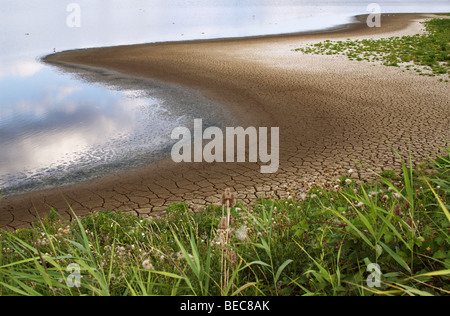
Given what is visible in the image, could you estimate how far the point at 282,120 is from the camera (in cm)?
1050

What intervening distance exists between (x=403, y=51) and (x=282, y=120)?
12.1 m

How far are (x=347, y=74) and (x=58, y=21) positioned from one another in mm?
39579

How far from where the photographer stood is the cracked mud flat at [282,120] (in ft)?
21.6

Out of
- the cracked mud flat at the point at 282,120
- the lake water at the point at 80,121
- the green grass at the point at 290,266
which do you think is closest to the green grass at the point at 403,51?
the cracked mud flat at the point at 282,120

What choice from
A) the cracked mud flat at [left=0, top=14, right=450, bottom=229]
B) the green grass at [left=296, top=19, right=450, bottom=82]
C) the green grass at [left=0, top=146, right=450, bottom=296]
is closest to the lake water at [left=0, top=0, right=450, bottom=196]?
the cracked mud flat at [left=0, top=14, right=450, bottom=229]

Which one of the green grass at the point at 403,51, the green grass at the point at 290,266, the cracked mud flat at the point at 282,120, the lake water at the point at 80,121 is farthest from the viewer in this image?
the green grass at the point at 403,51

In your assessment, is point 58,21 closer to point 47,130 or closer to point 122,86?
point 122,86

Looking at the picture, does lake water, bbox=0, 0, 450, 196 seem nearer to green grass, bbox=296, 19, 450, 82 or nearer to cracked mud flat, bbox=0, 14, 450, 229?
cracked mud flat, bbox=0, 14, 450, 229

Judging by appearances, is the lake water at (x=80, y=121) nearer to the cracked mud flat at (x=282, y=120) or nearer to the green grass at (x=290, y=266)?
the cracked mud flat at (x=282, y=120)

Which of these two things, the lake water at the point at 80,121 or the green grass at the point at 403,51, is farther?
the green grass at the point at 403,51

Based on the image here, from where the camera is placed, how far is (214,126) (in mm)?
10211

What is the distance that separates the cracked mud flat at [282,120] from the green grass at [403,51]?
3.27 feet

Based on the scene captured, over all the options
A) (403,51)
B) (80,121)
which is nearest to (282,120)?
(80,121)

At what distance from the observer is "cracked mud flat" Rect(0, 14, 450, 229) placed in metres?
6.59
